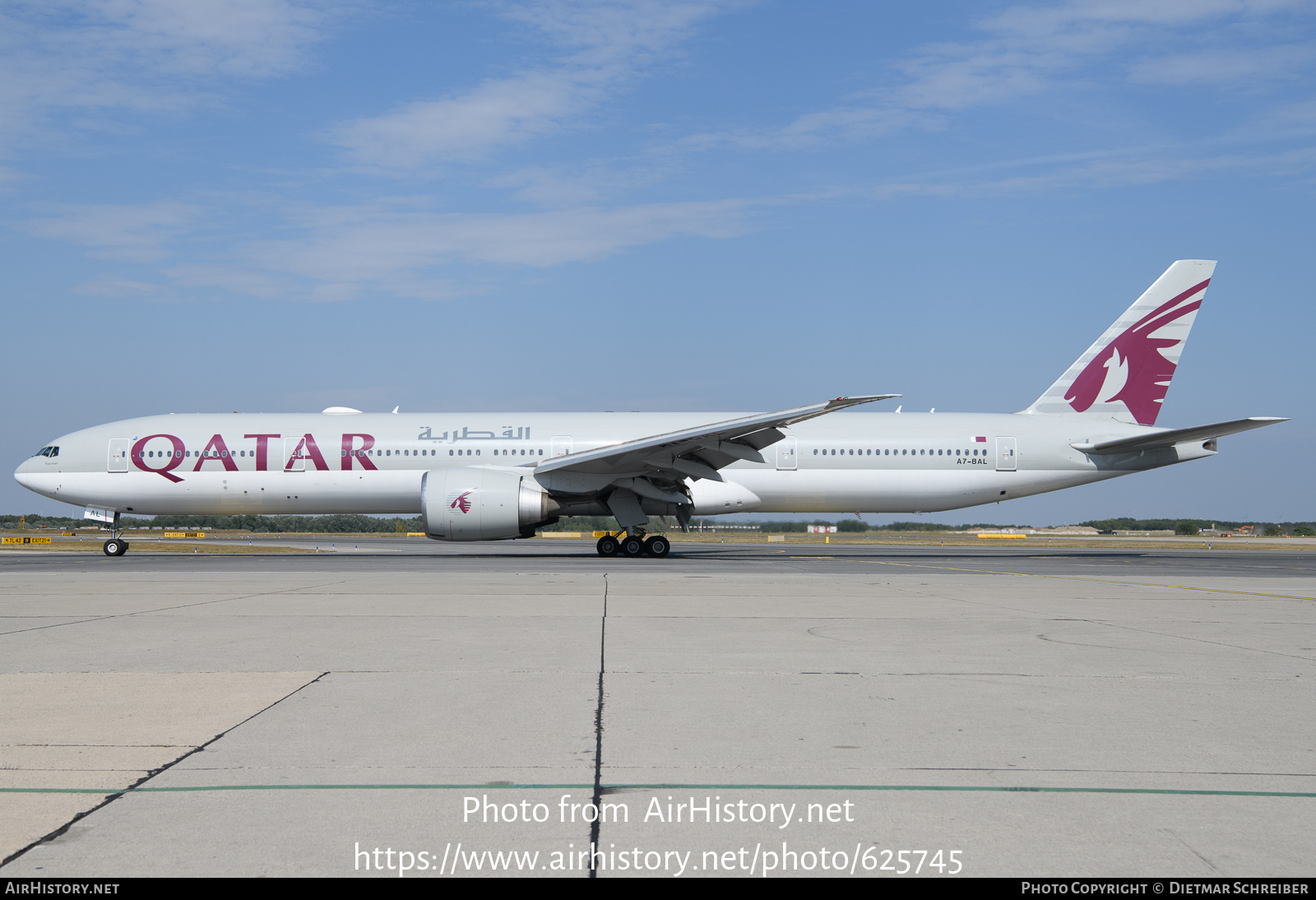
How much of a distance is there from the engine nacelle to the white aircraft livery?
1.55 m

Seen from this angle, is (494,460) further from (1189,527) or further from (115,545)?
(1189,527)

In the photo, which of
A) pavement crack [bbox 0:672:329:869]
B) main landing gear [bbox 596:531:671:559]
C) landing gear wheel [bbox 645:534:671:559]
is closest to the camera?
pavement crack [bbox 0:672:329:869]

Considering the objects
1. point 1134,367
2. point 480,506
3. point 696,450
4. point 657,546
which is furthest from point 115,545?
point 1134,367

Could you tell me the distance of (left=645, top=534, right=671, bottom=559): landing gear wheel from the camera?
76.4ft

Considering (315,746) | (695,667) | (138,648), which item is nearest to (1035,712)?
(695,667)

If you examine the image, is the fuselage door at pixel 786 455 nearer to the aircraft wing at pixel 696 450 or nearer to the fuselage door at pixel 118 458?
the aircraft wing at pixel 696 450

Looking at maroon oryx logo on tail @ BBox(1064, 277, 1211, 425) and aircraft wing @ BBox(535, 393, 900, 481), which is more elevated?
maroon oryx logo on tail @ BBox(1064, 277, 1211, 425)

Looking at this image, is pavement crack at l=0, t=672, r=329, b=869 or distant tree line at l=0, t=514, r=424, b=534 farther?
distant tree line at l=0, t=514, r=424, b=534

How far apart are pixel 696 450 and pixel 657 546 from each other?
286 cm

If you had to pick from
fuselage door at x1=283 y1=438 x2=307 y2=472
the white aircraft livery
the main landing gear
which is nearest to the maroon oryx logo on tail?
the white aircraft livery

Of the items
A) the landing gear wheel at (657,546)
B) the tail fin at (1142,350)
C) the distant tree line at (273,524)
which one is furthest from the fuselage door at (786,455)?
the distant tree line at (273,524)

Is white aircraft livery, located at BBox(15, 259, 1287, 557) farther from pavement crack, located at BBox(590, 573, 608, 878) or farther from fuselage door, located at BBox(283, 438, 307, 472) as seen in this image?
pavement crack, located at BBox(590, 573, 608, 878)

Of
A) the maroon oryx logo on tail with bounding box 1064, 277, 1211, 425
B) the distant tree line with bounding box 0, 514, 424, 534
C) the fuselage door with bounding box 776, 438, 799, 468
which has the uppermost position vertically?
the maroon oryx logo on tail with bounding box 1064, 277, 1211, 425

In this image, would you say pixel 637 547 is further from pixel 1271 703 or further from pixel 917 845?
pixel 917 845
